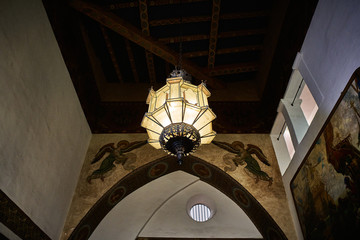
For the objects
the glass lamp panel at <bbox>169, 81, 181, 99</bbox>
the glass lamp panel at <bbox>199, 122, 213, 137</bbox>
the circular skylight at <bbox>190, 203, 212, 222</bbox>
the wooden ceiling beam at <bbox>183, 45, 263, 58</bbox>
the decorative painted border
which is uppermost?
the wooden ceiling beam at <bbox>183, 45, 263, 58</bbox>

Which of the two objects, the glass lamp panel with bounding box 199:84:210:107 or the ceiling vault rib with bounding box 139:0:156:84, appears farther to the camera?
the ceiling vault rib with bounding box 139:0:156:84

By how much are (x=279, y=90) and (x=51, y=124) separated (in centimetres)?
443

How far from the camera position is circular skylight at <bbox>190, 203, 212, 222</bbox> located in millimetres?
9143

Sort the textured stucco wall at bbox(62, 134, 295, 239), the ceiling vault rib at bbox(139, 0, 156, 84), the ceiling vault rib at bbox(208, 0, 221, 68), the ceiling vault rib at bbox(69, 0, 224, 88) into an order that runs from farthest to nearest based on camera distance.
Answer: the ceiling vault rib at bbox(208, 0, 221, 68) → the ceiling vault rib at bbox(139, 0, 156, 84) → the ceiling vault rib at bbox(69, 0, 224, 88) → the textured stucco wall at bbox(62, 134, 295, 239)

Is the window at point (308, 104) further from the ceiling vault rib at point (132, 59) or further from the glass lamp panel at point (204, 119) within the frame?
the ceiling vault rib at point (132, 59)

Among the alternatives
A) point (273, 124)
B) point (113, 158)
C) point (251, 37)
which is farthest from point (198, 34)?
point (113, 158)

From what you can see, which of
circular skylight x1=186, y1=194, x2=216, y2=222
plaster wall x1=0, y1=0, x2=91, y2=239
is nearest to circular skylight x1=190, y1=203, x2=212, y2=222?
circular skylight x1=186, y1=194, x2=216, y2=222

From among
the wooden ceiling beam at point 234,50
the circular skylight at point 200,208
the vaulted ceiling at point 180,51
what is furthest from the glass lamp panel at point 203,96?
the circular skylight at point 200,208

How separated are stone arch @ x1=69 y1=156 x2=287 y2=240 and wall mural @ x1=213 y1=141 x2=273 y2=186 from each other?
33cm

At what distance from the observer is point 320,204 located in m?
4.32

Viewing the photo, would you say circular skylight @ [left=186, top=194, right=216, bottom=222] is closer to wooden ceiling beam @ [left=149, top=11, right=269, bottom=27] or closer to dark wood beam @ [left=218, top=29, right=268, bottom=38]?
dark wood beam @ [left=218, top=29, right=268, bottom=38]

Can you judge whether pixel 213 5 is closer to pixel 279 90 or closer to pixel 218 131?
pixel 279 90

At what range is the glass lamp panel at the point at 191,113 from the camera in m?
3.99

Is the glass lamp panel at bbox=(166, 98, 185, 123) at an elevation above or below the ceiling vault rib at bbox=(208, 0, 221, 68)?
below
